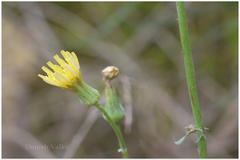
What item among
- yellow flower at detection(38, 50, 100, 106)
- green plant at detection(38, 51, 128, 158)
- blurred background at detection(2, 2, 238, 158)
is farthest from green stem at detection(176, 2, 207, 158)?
blurred background at detection(2, 2, 238, 158)

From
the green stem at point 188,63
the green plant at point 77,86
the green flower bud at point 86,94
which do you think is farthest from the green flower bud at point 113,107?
the green stem at point 188,63

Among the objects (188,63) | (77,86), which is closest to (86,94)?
(77,86)

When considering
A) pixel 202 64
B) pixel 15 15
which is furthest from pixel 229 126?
pixel 15 15

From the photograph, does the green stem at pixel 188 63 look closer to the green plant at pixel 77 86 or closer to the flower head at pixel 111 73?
the green plant at pixel 77 86

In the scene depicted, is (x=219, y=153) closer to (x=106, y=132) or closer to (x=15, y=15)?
(x=106, y=132)

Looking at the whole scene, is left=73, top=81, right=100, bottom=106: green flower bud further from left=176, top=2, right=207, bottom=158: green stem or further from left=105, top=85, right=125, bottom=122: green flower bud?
left=176, top=2, right=207, bottom=158: green stem

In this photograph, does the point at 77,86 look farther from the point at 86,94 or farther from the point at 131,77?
the point at 131,77
